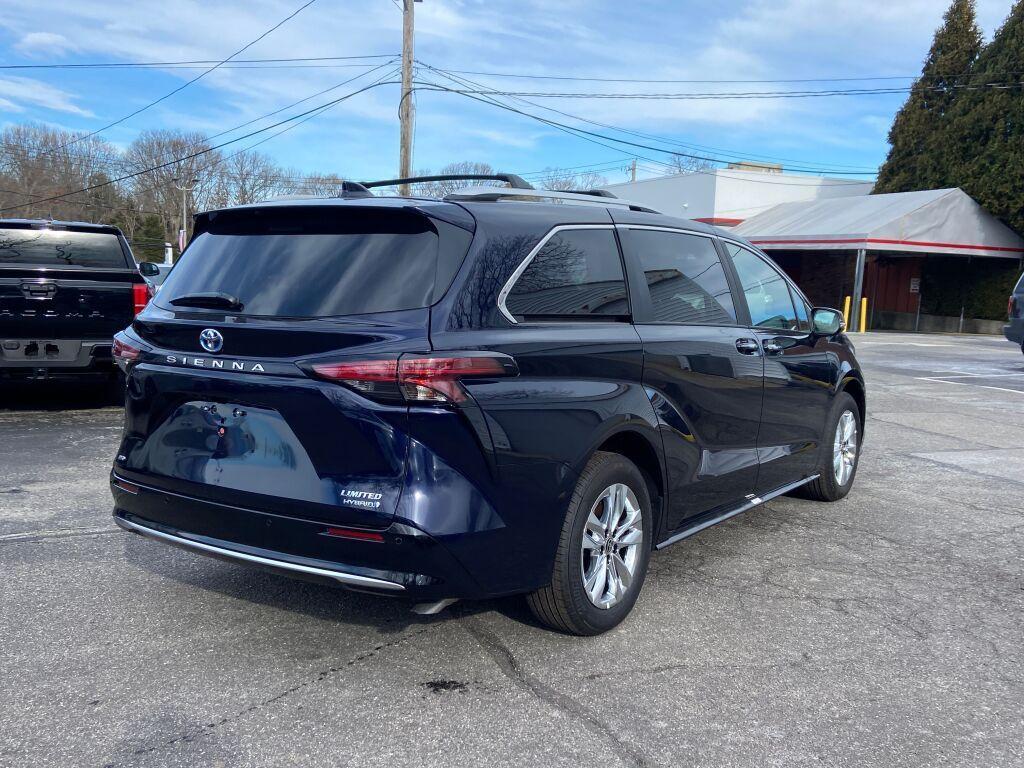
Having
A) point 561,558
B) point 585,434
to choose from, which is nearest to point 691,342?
point 585,434

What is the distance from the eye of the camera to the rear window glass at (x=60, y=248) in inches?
344

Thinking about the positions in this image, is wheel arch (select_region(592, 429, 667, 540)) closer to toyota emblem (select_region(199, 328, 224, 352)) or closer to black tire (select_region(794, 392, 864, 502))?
toyota emblem (select_region(199, 328, 224, 352))

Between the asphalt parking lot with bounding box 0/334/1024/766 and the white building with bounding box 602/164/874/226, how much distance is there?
33202 millimetres

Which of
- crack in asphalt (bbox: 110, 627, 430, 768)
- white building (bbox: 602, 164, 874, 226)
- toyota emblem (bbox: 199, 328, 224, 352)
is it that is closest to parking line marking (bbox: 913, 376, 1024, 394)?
crack in asphalt (bbox: 110, 627, 430, 768)

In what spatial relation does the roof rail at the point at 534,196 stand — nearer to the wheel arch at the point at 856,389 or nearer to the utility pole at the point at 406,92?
the wheel arch at the point at 856,389

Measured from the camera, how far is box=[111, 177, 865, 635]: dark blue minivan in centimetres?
309

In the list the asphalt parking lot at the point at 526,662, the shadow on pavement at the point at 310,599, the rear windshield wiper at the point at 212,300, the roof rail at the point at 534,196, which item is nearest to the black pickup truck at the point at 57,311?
the asphalt parking lot at the point at 526,662

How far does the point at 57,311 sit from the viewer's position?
314 inches

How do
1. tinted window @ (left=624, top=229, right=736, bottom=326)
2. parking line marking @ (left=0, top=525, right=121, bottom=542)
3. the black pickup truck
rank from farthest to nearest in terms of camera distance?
the black pickup truck
parking line marking @ (left=0, top=525, right=121, bottom=542)
tinted window @ (left=624, top=229, right=736, bottom=326)

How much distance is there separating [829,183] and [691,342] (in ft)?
132

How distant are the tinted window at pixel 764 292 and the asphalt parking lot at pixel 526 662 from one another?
128 centimetres

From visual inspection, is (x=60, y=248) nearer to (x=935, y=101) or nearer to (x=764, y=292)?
(x=764, y=292)

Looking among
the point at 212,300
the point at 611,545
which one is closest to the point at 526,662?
the point at 611,545

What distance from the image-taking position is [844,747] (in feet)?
9.71
